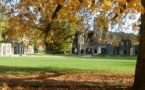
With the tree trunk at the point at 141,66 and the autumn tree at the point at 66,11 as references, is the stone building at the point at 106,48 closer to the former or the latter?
the autumn tree at the point at 66,11

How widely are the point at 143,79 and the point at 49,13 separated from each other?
34.2 ft

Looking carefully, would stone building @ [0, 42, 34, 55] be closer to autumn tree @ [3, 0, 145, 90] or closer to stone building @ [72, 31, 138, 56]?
stone building @ [72, 31, 138, 56]

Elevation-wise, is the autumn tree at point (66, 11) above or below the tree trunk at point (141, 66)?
above

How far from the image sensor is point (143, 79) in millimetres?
10797

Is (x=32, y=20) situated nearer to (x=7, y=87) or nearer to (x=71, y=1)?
(x=7, y=87)

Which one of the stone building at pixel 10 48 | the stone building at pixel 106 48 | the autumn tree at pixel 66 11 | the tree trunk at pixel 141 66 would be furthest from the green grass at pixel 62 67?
the stone building at pixel 106 48

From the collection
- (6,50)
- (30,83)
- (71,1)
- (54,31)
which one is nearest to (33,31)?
(54,31)

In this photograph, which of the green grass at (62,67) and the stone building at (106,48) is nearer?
the green grass at (62,67)

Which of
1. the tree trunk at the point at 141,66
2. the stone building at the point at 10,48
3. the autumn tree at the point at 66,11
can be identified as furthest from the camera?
the stone building at the point at 10,48

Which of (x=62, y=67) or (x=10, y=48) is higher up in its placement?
(x=10, y=48)

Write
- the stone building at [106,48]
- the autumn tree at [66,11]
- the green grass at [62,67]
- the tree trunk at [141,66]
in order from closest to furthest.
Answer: the autumn tree at [66,11], the tree trunk at [141,66], the green grass at [62,67], the stone building at [106,48]

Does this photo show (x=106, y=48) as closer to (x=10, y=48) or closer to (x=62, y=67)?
(x=10, y=48)

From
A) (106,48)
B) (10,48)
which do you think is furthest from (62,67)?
(106,48)

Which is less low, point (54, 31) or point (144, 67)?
point (54, 31)
